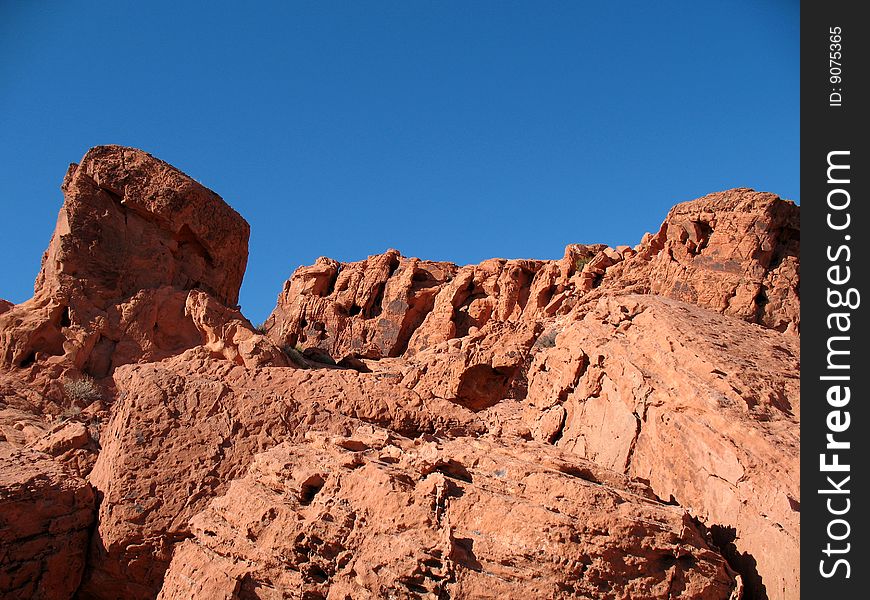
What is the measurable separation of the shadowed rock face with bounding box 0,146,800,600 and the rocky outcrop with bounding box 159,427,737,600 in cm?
2

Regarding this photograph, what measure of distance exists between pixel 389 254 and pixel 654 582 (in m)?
41.6

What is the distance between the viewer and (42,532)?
29.2ft

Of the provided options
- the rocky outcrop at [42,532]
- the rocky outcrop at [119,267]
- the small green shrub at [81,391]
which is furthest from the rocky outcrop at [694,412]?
the rocky outcrop at [119,267]

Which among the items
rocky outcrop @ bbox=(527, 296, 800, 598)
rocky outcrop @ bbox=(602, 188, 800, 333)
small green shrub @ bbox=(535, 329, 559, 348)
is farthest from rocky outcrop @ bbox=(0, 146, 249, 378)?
rocky outcrop @ bbox=(602, 188, 800, 333)

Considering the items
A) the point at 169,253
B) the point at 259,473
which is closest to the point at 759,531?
the point at 259,473

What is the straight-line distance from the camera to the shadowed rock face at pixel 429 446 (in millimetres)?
6250

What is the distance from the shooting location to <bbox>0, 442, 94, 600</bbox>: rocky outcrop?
28.1 feet

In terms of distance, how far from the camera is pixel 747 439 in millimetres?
7242

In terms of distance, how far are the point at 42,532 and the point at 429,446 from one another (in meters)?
4.98

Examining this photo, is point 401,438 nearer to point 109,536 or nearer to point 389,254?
point 109,536
